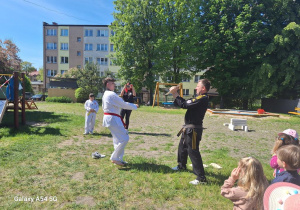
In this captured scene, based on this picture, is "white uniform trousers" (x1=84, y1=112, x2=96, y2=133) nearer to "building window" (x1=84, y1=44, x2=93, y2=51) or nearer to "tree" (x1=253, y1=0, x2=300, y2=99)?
"tree" (x1=253, y1=0, x2=300, y2=99)

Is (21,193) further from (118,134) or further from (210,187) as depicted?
(210,187)

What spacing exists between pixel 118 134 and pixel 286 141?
323cm

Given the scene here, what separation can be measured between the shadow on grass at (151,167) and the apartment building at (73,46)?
42.2 m

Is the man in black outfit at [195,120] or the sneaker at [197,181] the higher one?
the man in black outfit at [195,120]

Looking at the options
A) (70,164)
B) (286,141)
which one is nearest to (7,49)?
(70,164)

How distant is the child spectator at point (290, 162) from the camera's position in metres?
2.23

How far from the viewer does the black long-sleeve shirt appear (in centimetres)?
384

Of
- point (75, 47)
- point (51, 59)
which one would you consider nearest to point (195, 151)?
point (75, 47)

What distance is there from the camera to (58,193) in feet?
11.2

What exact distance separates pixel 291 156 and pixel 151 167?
3.05 meters

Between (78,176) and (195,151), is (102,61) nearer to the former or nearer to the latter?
(78,176)

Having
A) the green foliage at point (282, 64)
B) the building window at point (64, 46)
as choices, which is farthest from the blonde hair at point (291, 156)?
the building window at point (64, 46)

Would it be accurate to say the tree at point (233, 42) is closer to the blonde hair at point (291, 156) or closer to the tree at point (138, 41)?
the tree at point (138, 41)

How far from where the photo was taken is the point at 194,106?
3.84m
